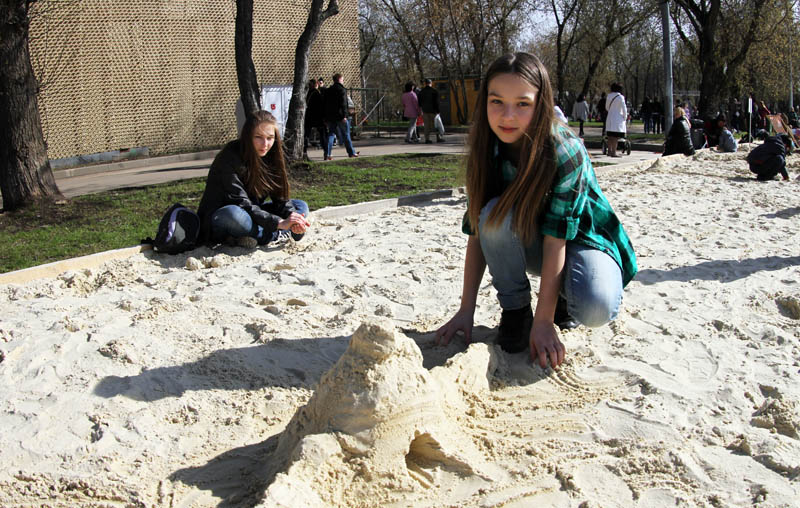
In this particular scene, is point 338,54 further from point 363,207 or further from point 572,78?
point 572,78

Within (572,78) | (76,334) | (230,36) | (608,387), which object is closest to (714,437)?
(608,387)

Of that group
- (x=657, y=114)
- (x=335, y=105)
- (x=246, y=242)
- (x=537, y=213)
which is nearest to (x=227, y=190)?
(x=246, y=242)

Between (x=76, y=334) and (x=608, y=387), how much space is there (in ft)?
8.70

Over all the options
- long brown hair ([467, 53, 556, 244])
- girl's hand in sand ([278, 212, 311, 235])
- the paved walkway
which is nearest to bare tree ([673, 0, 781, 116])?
the paved walkway

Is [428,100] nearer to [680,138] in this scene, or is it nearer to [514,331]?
[680,138]

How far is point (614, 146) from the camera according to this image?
15258 mm

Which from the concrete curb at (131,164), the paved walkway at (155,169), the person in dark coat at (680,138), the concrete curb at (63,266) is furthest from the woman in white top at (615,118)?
the concrete curb at (63,266)

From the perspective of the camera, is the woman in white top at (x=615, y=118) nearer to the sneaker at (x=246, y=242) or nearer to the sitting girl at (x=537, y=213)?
the sneaker at (x=246, y=242)

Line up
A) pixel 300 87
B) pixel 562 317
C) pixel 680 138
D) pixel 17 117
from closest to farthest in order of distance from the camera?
1. pixel 562 317
2. pixel 17 117
3. pixel 300 87
4. pixel 680 138

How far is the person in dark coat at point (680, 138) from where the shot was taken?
13492 mm

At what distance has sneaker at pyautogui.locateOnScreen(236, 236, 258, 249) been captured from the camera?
5.57 m

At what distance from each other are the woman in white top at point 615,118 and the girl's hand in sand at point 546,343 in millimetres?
12850

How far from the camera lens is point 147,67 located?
18453 millimetres

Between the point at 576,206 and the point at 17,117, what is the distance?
296 inches
